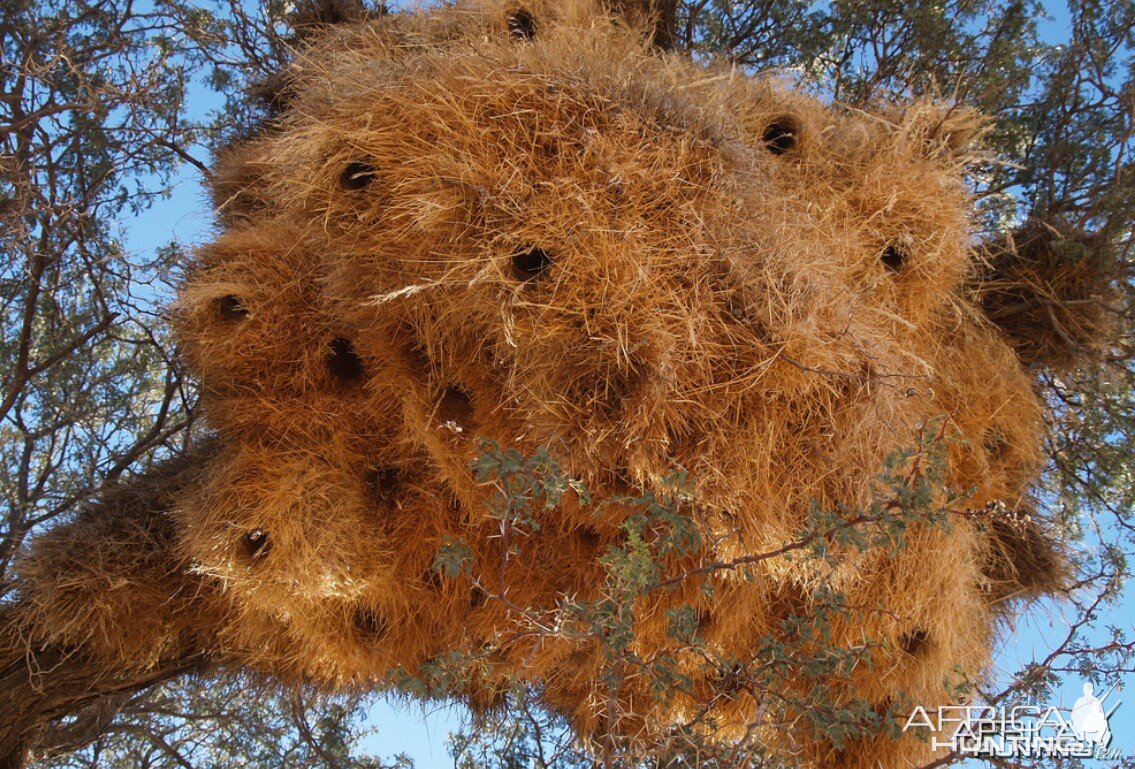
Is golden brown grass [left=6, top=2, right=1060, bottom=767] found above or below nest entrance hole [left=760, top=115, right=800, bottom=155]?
below

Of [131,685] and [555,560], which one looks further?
[131,685]

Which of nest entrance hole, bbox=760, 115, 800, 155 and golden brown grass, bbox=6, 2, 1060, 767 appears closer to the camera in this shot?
golden brown grass, bbox=6, 2, 1060, 767

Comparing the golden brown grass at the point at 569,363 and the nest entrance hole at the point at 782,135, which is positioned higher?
the nest entrance hole at the point at 782,135

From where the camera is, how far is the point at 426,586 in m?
3.73

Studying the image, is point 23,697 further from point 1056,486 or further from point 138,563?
point 1056,486

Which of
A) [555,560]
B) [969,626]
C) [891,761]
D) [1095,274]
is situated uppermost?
[1095,274]

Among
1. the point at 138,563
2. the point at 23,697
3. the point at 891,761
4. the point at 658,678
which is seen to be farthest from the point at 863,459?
the point at 23,697

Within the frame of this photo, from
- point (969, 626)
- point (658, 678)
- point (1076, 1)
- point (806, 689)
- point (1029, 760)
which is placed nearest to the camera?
point (658, 678)

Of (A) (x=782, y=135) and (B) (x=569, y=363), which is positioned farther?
(A) (x=782, y=135)

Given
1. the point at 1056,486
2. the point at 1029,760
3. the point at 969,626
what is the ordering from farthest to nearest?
1. the point at 1056,486
2. the point at 969,626
3. the point at 1029,760

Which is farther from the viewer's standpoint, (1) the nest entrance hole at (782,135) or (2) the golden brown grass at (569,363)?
(1) the nest entrance hole at (782,135)

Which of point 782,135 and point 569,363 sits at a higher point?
point 782,135

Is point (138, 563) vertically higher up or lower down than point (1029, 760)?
higher up

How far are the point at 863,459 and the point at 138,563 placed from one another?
261 centimetres
